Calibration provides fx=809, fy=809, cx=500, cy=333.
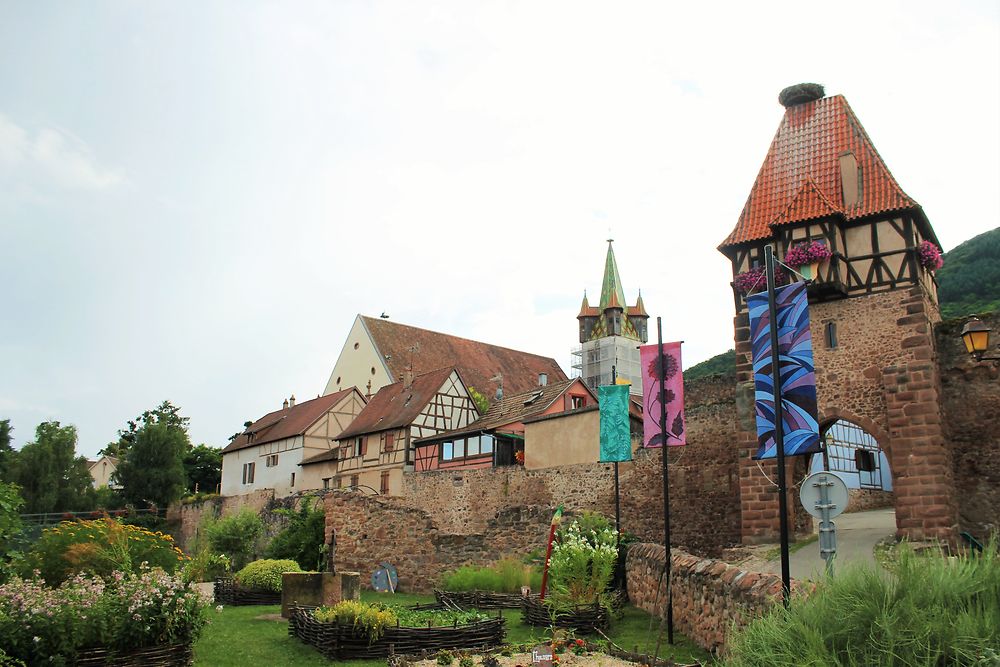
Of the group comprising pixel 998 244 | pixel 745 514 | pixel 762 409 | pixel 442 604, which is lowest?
pixel 442 604

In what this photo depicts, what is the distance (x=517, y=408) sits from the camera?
113 feet

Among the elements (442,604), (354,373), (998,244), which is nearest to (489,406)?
(354,373)

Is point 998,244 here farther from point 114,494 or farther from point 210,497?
point 114,494

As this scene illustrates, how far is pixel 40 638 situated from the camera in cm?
912

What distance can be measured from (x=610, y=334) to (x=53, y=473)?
144ft

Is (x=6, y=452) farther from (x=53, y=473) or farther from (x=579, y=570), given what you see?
(x=579, y=570)

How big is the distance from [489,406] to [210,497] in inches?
736

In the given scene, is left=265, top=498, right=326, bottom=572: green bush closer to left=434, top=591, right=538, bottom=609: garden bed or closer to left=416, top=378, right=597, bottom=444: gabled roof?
left=434, top=591, right=538, bottom=609: garden bed

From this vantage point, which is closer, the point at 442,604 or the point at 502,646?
the point at 502,646

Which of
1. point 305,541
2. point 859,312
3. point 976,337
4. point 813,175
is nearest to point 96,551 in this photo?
point 305,541

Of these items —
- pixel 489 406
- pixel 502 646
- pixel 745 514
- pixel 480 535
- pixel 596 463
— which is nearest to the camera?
pixel 502 646

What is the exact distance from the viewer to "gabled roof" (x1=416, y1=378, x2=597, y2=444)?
32969mm

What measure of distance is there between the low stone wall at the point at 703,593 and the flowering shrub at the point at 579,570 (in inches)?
29.2

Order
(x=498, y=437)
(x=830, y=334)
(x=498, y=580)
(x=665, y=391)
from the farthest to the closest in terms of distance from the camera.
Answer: (x=498, y=437), (x=830, y=334), (x=498, y=580), (x=665, y=391)
